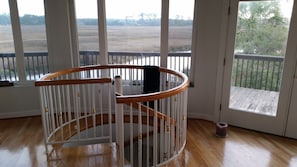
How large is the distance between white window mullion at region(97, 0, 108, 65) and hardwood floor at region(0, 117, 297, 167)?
1.59 m

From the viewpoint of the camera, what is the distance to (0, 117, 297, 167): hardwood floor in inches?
108

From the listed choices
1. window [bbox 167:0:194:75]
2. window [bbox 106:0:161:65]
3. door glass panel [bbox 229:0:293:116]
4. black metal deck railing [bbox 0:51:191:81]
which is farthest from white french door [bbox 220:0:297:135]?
window [bbox 106:0:161:65]

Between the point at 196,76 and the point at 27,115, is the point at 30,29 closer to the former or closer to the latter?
the point at 27,115

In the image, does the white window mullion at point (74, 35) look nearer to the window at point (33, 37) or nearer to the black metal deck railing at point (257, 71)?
the window at point (33, 37)

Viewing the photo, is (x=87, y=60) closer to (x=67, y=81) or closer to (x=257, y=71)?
(x=67, y=81)

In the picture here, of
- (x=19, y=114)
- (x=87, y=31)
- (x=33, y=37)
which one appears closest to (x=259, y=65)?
(x=87, y=31)

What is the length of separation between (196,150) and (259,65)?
1643 mm

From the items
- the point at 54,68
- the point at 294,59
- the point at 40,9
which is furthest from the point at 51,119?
the point at 294,59

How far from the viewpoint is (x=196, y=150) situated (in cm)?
309

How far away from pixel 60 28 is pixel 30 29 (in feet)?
1.72

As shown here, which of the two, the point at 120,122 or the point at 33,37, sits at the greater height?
the point at 33,37

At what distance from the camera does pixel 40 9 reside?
3.91 meters

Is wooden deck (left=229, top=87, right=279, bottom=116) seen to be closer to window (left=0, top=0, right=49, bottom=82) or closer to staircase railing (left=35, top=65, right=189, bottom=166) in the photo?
staircase railing (left=35, top=65, right=189, bottom=166)

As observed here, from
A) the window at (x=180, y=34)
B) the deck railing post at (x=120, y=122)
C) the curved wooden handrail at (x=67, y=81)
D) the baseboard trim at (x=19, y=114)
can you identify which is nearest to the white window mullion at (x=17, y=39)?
the baseboard trim at (x=19, y=114)
